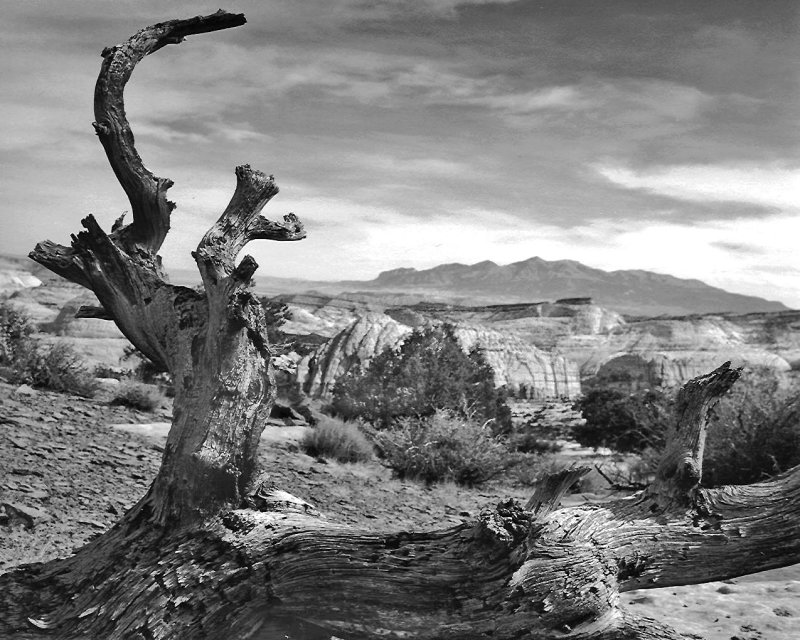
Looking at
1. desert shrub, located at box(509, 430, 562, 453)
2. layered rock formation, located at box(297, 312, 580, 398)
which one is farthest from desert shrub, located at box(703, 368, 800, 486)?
layered rock formation, located at box(297, 312, 580, 398)

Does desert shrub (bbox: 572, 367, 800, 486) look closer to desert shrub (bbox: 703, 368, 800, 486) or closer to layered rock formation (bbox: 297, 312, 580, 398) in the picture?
desert shrub (bbox: 703, 368, 800, 486)

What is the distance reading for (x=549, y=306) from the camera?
184m

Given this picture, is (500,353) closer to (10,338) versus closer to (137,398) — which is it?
(10,338)

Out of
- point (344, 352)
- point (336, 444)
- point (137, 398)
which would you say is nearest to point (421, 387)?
point (336, 444)

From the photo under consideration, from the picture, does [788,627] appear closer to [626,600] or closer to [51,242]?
[626,600]

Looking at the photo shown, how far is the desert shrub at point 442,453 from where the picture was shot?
14.9 m

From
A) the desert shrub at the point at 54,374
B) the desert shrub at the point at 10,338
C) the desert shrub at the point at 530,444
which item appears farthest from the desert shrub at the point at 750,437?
the desert shrub at the point at 10,338

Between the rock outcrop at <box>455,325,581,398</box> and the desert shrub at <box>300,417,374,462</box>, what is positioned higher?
the desert shrub at <box>300,417,374,462</box>

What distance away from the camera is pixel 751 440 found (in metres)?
14.7

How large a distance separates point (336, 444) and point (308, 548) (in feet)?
33.9

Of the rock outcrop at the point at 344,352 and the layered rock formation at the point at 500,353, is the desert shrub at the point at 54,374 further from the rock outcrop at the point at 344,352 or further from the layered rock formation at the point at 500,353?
the layered rock formation at the point at 500,353

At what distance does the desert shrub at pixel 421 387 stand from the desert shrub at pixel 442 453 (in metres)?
4.46

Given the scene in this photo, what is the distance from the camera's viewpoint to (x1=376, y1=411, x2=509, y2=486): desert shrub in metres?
14.9

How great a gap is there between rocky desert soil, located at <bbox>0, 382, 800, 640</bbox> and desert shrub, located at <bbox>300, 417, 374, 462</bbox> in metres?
0.28
